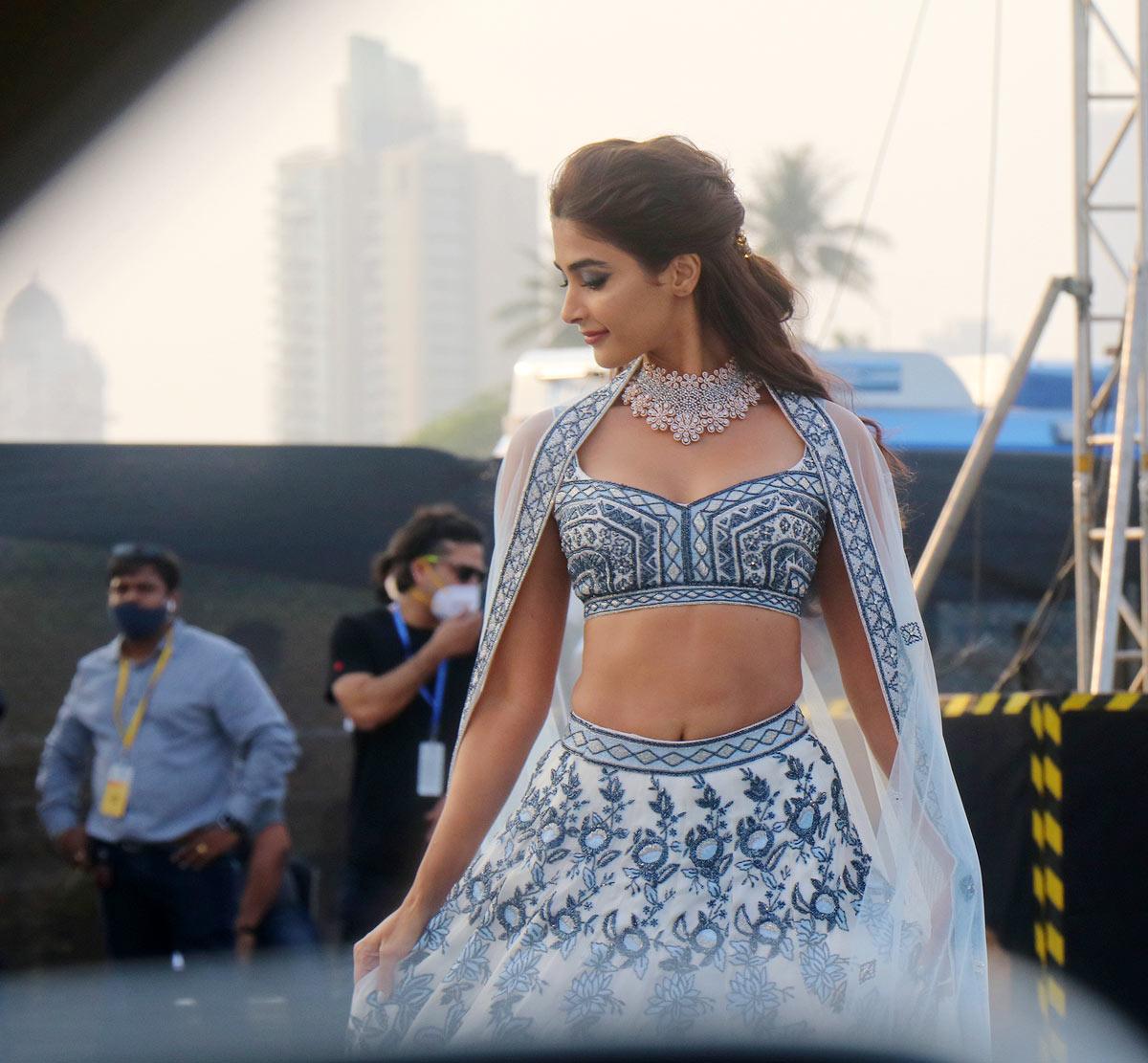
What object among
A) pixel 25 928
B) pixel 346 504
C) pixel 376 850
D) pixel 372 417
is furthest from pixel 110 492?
pixel 372 417

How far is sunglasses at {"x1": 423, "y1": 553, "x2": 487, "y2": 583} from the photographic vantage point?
5.32m

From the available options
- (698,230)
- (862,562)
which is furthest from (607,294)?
(862,562)

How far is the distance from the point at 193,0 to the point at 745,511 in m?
9.72

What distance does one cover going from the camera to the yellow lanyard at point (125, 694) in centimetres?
567

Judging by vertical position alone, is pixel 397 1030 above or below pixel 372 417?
below

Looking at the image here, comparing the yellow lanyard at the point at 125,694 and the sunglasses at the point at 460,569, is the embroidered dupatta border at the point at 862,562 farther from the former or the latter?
the yellow lanyard at the point at 125,694

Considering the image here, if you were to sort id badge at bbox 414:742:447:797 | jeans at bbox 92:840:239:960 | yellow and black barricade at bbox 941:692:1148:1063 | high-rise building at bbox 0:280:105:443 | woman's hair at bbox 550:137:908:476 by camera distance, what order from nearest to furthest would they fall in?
1. woman's hair at bbox 550:137:908:476
2. yellow and black barricade at bbox 941:692:1148:1063
3. id badge at bbox 414:742:447:797
4. jeans at bbox 92:840:239:960
5. high-rise building at bbox 0:280:105:443

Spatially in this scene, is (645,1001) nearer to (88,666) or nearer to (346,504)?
(88,666)

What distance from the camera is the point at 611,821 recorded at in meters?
2.13

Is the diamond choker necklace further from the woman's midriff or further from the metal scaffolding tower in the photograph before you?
the metal scaffolding tower

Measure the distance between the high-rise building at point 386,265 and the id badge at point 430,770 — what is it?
94138mm

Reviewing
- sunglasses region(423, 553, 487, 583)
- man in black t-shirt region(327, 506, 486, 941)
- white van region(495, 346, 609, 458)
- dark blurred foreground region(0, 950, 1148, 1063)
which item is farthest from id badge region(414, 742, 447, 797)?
white van region(495, 346, 609, 458)

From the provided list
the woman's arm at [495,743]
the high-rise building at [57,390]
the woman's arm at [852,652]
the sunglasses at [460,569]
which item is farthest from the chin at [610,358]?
the high-rise building at [57,390]

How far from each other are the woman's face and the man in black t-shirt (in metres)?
2.83
